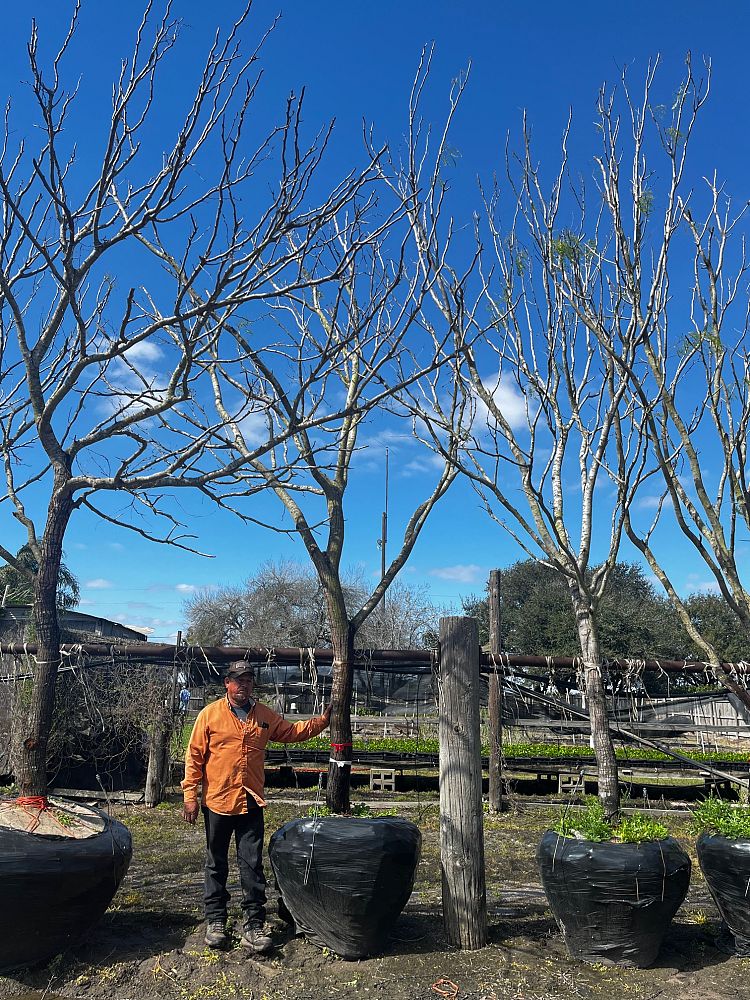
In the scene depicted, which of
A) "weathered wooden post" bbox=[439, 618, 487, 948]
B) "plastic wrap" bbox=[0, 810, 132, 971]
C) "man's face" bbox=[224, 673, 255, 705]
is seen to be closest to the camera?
"plastic wrap" bbox=[0, 810, 132, 971]

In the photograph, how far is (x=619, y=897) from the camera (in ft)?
12.2

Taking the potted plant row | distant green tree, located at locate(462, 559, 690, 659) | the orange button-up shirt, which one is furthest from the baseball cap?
distant green tree, located at locate(462, 559, 690, 659)

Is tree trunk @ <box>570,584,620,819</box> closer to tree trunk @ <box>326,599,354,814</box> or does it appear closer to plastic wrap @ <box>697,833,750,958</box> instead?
plastic wrap @ <box>697,833,750,958</box>

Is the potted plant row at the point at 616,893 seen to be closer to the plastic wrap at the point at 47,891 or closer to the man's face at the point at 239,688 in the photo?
the man's face at the point at 239,688

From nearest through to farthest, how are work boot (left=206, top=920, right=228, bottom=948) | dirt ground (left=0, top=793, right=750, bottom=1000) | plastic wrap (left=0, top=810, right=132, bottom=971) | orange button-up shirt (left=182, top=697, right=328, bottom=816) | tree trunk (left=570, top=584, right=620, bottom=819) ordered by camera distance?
dirt ground (left=0, top=793, right=750, bottom=1000) < plastic wrap (left=0, top=810, right=132, bottom=971) < work boot (left=206, top=920, right=228, bottom=948) < orange button-up shirt (left=182, top=697, right=328, bottom=816) < tree trunk (left=570, top=584, right=620, bottom=819)

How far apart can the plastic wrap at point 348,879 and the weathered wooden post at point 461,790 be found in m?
0.24

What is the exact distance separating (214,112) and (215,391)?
12.3ft

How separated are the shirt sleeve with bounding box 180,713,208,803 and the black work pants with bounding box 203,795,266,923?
17 cm

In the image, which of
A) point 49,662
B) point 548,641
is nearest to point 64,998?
point 49,662

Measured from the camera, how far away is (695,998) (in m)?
Result: 3.37

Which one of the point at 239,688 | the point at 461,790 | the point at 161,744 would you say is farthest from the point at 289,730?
the point at 161,744

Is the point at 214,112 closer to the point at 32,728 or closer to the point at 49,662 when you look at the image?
the point at 49,662

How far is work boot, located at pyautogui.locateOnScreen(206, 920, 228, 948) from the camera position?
12.6 feet

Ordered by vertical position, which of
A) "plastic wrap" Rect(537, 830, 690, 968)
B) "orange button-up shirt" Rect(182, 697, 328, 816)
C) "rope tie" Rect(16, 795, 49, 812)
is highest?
"orange button-up shirt" Rect(182, 697, 328, 816)
